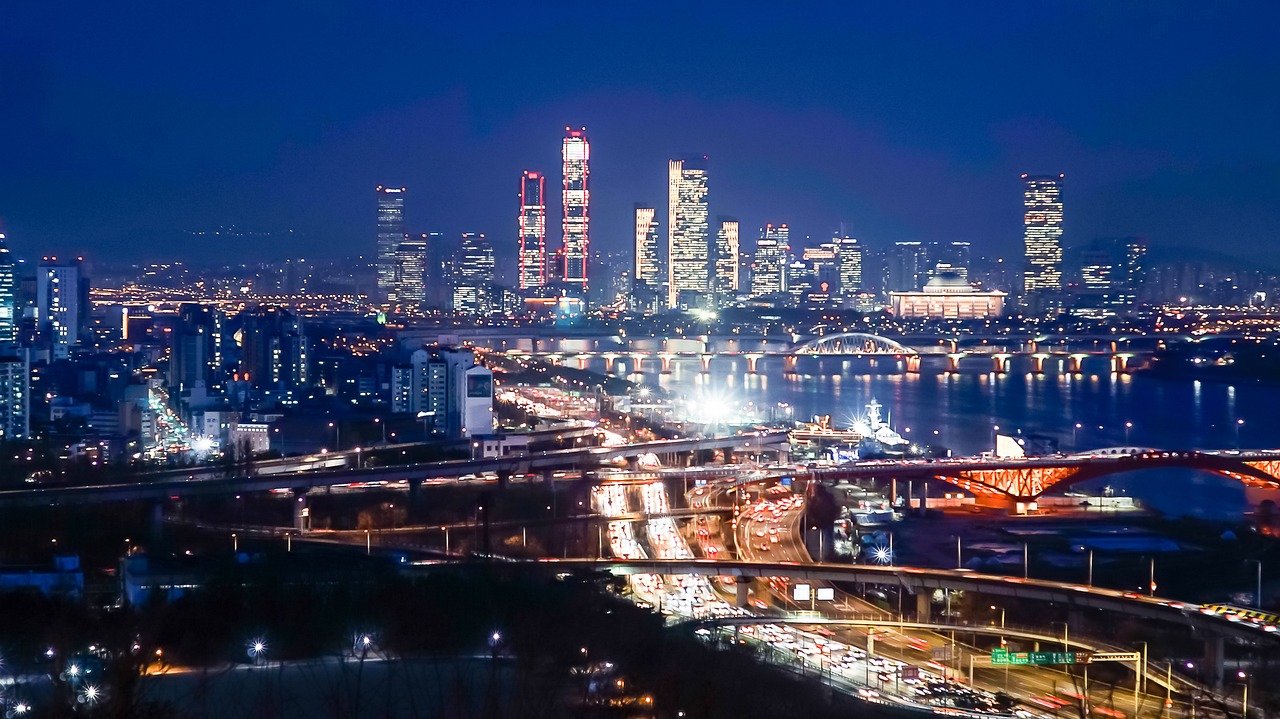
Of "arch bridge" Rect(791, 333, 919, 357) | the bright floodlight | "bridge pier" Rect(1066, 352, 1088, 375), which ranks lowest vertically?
the bright floodlight

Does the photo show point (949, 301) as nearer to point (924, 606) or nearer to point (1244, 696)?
point (924, 606)

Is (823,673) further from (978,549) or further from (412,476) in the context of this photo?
(412,476)

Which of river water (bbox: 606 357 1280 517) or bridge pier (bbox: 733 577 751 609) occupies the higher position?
river water (bbox: 606 357 1280 517)

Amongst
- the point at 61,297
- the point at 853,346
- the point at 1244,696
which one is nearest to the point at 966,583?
the point at 1244,696

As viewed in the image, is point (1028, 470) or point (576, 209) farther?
point (576, 209)

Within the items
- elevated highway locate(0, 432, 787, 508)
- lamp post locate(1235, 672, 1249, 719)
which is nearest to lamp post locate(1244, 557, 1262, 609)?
lamp post locate(1235, 672, 1249, 719)

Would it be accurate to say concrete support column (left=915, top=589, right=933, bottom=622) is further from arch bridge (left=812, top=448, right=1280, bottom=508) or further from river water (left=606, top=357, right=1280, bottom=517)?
river water (left=606, top=357, right=1280, bottom=517)
